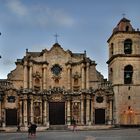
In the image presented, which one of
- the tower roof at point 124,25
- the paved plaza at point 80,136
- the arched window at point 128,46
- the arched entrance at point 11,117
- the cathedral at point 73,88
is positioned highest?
the tower roof at point 124,25

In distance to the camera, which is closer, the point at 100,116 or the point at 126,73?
the point at 126,73

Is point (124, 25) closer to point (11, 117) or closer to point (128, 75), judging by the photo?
point (128, 75)

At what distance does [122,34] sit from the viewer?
5734 centimetres

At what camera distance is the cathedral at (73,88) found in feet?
185

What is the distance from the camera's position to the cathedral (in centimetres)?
5634

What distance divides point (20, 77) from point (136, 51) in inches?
623

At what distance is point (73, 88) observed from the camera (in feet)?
194

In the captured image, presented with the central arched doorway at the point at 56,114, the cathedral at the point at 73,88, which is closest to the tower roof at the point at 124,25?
the cathedral at the point at 73,88

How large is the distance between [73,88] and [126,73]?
7486mm

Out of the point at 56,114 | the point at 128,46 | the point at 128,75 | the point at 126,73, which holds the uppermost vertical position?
the point at 128,46

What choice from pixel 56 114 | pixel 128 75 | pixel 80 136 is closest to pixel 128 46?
pixel 128 75

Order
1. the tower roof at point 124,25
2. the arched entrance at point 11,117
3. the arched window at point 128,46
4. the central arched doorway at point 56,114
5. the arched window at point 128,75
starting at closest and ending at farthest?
1. the arched entrance at point 11,117
2. the arched window at point 128,75
3. the arched window at point 128,46
4. the tower roof at point 124,25
5. the central arched doorway at point 56,114

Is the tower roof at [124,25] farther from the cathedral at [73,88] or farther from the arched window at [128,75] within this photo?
the arched window at [128,75]

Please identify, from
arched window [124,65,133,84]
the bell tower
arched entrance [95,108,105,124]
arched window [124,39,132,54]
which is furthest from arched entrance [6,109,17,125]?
arched window [124,39,132,54]
